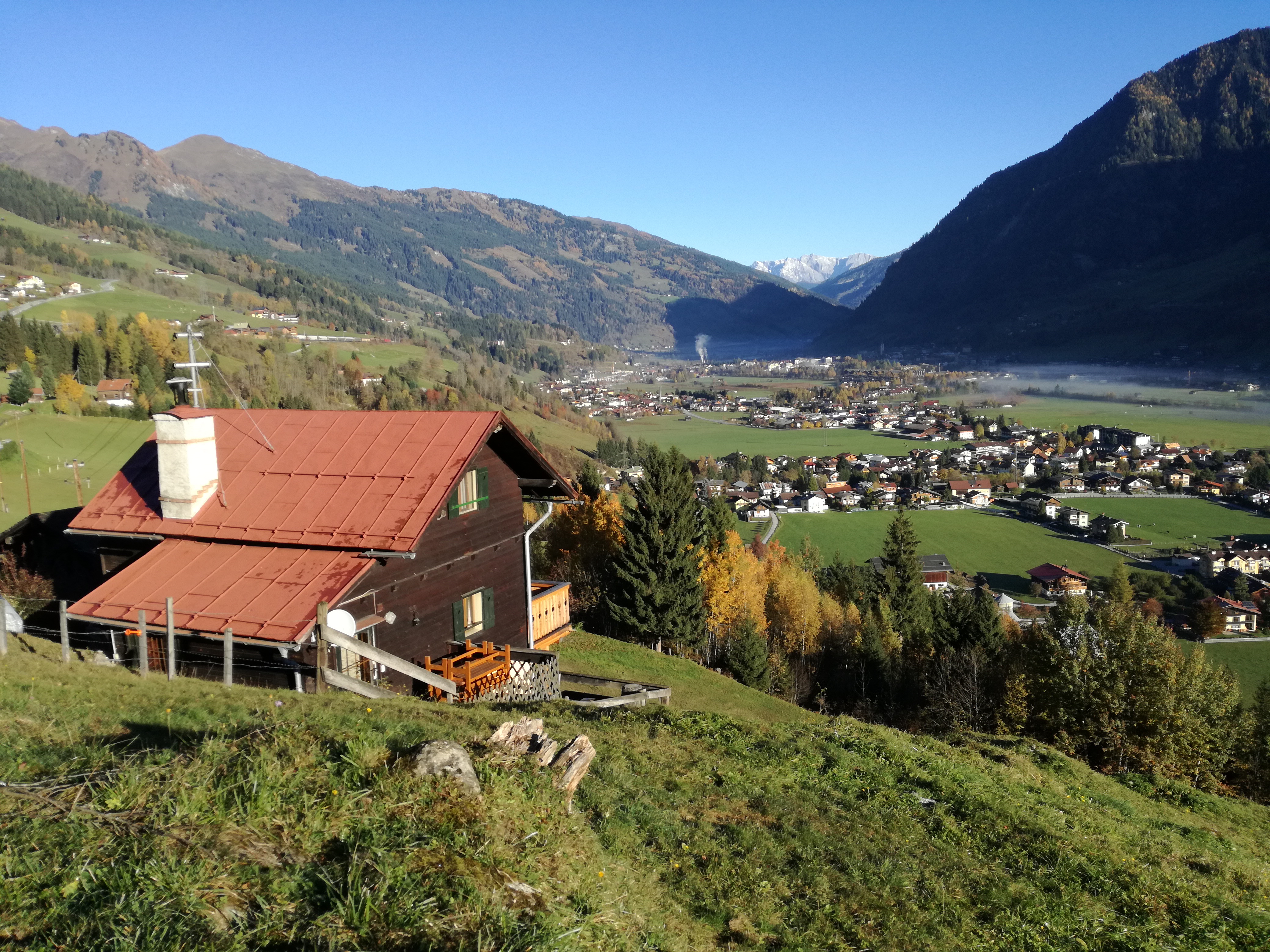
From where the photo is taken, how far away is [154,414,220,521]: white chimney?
16703mm

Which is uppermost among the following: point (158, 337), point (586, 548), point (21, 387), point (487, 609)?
point (158, 337)

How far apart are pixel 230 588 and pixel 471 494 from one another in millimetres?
5469

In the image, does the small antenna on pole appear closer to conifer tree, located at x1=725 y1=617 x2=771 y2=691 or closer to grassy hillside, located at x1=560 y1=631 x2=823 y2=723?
grassy hillside, located at x1=560 y1=631 x2=823 y2=723

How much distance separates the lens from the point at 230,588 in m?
15.0

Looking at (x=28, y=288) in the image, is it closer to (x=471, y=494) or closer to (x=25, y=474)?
(x=25, y=474)

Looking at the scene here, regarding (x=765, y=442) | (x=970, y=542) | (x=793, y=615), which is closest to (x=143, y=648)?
(x=793, y=615)

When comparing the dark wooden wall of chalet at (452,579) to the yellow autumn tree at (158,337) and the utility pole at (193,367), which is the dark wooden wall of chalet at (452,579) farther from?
the yellow autumn tree at (158,337)

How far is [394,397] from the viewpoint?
358ft

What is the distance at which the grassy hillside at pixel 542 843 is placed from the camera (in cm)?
507

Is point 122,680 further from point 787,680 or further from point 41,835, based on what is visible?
point 787,680

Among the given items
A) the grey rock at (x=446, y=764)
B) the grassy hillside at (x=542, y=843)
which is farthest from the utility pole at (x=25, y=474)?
the grey rock at (x=446, y=764)

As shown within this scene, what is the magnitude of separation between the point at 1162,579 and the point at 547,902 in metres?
96.0

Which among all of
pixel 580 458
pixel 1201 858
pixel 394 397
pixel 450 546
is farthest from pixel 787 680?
pixel 394 397

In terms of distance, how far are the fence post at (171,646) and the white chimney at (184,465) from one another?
3918 mm
